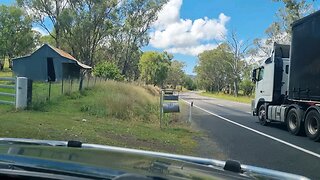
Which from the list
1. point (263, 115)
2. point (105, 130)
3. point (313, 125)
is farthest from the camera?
point (263, 115)

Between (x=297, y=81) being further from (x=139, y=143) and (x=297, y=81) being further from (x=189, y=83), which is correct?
(x=189, y=83)

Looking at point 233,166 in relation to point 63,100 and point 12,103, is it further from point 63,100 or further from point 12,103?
point 63,100

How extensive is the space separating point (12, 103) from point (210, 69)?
351 feet

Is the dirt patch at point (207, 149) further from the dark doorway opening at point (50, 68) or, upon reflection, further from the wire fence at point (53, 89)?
the dark doorway opening at point (50, 68)

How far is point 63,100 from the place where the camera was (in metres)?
21.4

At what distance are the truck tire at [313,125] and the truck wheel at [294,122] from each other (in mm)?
614

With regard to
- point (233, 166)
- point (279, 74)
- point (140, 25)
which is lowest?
point (233, 166)

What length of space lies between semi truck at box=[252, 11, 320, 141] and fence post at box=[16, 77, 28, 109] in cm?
1003

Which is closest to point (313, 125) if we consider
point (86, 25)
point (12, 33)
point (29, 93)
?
point (29, 93)

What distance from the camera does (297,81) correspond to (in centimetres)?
1455

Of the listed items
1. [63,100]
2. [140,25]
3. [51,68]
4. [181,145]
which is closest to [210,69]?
[140,25]

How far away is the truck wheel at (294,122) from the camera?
48.0 feet

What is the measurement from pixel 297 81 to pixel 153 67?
283 feet

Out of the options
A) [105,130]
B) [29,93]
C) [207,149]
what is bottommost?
[207,149]
